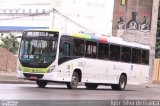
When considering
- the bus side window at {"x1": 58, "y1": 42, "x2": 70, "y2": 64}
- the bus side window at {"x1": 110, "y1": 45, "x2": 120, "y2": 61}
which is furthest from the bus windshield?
the bus side window at {"x1": 110, "y1": 45, "x2": 120, "y2": 61}

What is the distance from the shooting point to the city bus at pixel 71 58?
2614 cm

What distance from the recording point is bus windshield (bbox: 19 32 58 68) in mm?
26125

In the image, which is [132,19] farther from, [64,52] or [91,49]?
[64,52]

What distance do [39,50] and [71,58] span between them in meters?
1.72

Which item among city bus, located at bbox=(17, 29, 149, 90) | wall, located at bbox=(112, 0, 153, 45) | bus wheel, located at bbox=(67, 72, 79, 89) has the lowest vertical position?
bus wheel, located at bbox=(67, 72, 79, 89)

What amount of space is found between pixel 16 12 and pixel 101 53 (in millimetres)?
80270

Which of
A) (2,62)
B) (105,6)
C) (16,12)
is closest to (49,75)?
(2,62)

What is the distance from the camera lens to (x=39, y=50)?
26.2 m

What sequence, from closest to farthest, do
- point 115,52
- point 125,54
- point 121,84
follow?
point 115,52 < point 125,54 < point 121,84

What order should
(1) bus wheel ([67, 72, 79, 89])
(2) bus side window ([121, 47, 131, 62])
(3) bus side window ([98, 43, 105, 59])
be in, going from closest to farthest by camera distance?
(1) bus wheel ([67, 72, 79, 89]) < (3) bus side window ([98, 43, 105, 59]) < (2) bus side window ([121, 47, 131, 62])

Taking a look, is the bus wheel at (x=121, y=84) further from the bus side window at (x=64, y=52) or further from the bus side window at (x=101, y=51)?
the bus side window at (x=64, y=52)

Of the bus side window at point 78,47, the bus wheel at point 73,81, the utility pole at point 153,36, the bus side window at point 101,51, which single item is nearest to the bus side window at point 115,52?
the bus side window at point 101,51

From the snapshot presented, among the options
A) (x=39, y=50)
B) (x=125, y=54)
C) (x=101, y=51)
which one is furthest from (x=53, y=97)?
(x=125, y=54)

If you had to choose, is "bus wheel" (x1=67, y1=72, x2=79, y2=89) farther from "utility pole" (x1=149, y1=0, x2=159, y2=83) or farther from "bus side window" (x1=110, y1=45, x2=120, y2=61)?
"utility pole" (x1=149, y1=0, x2=159, y2=83)
